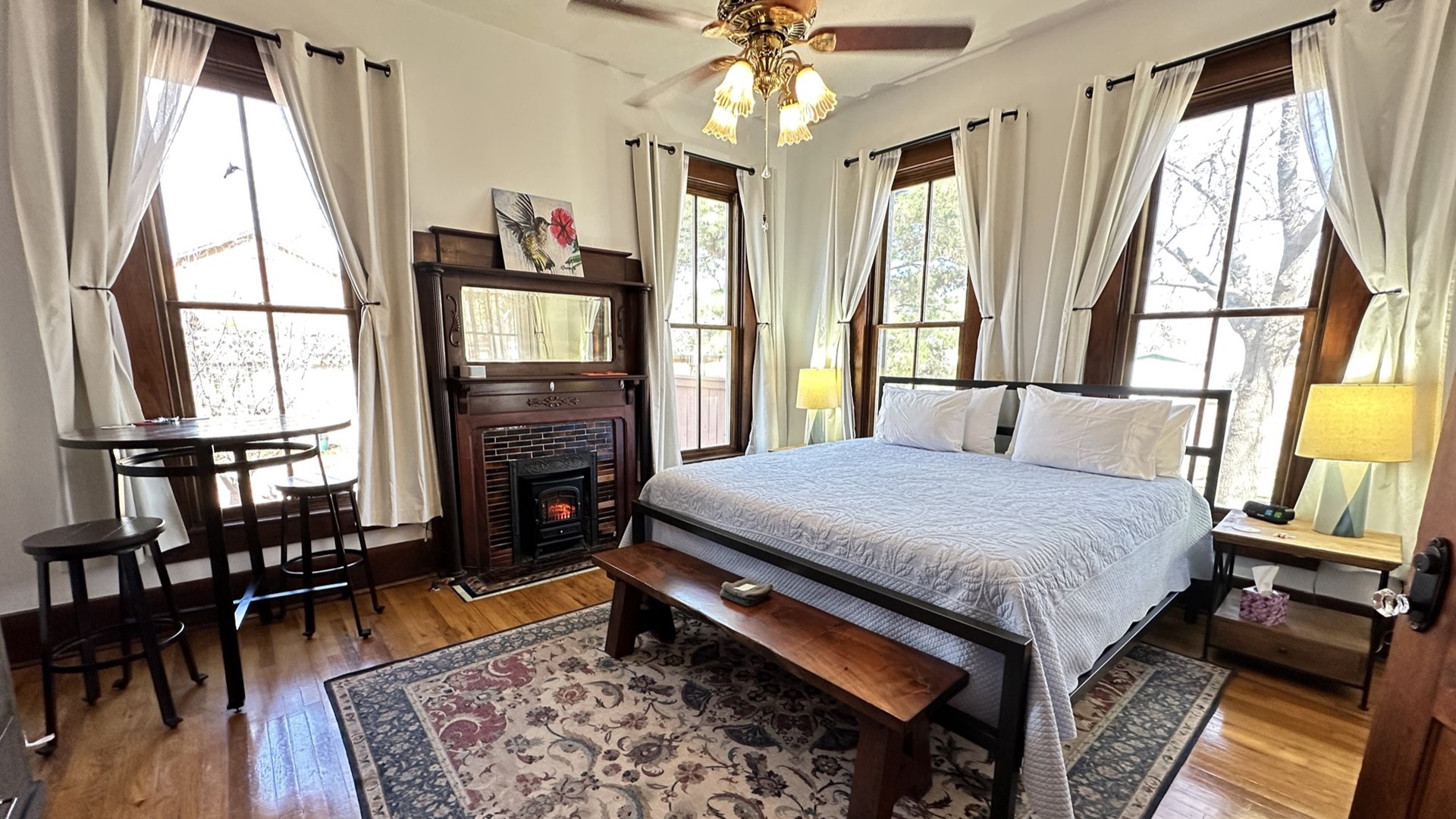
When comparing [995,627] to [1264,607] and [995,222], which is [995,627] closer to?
[1264,607]

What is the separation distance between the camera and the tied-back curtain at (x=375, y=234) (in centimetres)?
257

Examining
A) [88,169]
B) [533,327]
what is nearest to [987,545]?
[533,327]

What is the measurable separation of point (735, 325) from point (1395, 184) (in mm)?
3454

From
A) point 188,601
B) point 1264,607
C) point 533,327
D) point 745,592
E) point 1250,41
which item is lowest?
point 188,601

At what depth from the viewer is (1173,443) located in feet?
8.23

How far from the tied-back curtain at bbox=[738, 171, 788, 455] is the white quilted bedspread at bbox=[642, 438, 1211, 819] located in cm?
177

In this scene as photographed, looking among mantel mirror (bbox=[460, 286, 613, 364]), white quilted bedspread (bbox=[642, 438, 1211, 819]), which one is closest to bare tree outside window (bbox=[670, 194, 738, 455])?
mantel mirror (bbox=[460, 286, 613, 364])

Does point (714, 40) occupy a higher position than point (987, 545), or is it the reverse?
point (714, 40)

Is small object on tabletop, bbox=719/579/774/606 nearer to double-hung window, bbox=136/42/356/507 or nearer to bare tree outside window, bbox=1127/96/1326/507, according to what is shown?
double-hung window, bbox=136/42/356/507

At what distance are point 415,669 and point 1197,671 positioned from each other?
3.18 metres

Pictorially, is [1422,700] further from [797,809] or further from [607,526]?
[607,526]

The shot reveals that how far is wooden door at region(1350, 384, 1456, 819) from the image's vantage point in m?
0.75

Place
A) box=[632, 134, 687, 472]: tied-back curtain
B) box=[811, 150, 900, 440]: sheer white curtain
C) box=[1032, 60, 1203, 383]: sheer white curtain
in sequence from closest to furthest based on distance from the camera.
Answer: box=[1032, 60, 1203, 383]: sheer white curtain
box=[632, 134, 687, 472]: tied-back curtain
box=[811, 150, 900, 440]: sheer white curtain

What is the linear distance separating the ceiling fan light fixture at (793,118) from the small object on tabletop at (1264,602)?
8.34 feet
